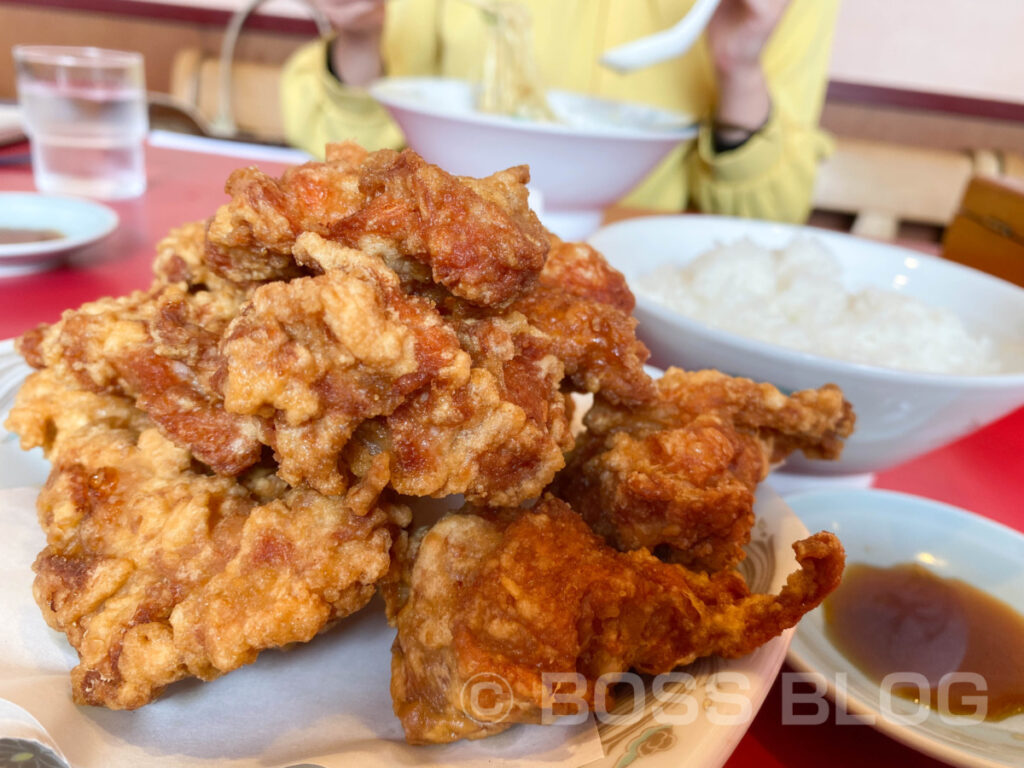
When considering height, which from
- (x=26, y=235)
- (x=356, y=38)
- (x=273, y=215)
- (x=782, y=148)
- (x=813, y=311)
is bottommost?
(x=26, y=235)

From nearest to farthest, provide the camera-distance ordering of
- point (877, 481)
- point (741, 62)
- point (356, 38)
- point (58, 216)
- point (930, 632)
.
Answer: point (930, 632), point (877, 481), point (58, 216), point (741, 62), point (356, 38)

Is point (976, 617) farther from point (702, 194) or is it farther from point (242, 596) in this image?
point (702, 194)

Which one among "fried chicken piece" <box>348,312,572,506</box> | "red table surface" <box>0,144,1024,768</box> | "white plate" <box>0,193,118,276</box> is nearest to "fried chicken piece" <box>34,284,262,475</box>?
"fried chicken piece" <box>348,312,572,506</box>

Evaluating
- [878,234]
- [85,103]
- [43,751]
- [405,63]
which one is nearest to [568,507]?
[43,751]

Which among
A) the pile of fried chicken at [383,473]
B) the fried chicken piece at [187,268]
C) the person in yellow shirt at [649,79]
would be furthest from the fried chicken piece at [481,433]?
the person in yellow shirt at [649,79]

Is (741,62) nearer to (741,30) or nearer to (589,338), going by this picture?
(741,30)

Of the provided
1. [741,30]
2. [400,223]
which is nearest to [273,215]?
[400,223]
